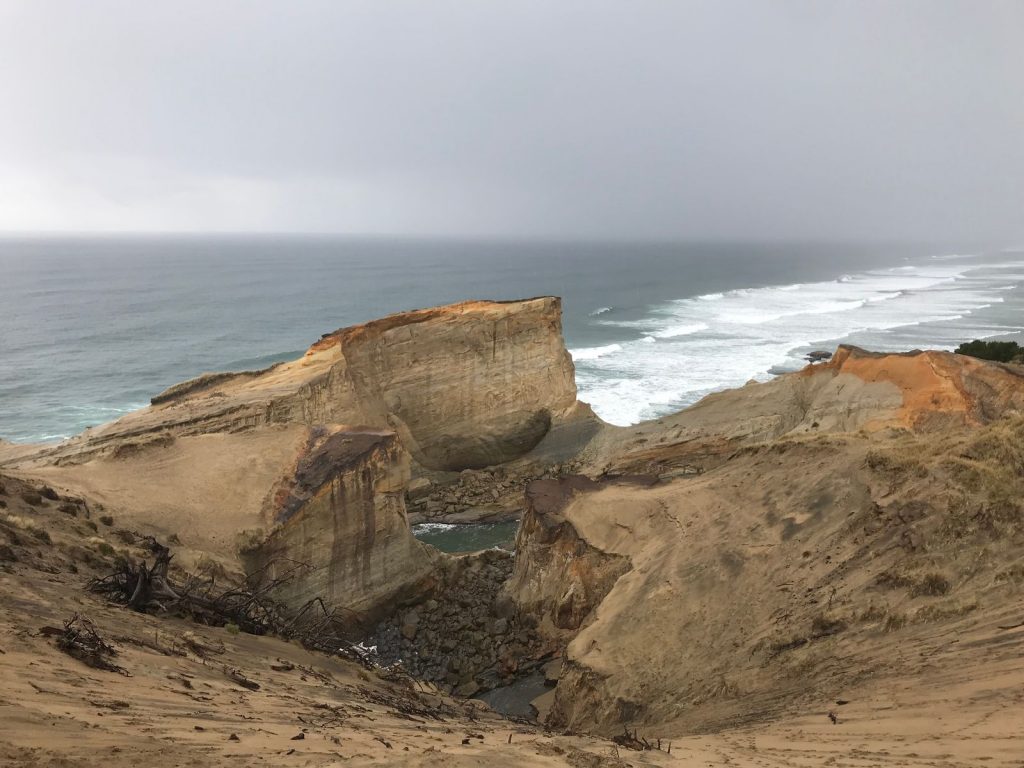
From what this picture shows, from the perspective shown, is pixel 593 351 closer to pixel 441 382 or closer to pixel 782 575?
pixel 441 382

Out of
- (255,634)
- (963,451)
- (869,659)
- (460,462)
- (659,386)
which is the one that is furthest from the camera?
(659,386)

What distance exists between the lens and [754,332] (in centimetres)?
5488

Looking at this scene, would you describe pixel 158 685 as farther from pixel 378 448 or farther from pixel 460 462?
pixel 460 462

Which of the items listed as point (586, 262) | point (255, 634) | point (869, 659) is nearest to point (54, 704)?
point (255, 634)

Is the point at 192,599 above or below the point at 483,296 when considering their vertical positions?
below

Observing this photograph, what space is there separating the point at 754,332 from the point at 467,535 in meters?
39.4

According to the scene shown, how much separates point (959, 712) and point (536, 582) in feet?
31.2

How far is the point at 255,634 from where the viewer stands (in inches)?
384

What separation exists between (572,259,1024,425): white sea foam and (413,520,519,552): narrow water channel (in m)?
11.4

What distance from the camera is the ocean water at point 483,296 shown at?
1551 inches

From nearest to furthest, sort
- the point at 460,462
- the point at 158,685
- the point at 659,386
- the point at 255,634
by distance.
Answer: the point at 158,685
the point at 255,634
the point at 460,462
the point at 659,386

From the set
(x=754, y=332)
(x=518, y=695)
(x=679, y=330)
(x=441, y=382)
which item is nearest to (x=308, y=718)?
(x=518, y=695)

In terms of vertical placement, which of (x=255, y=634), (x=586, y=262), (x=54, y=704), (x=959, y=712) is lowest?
(x=255, y=634)

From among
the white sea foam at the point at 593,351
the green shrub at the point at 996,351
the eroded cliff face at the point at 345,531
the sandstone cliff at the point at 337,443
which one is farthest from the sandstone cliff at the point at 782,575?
the white sea foam at the point at 593,351
